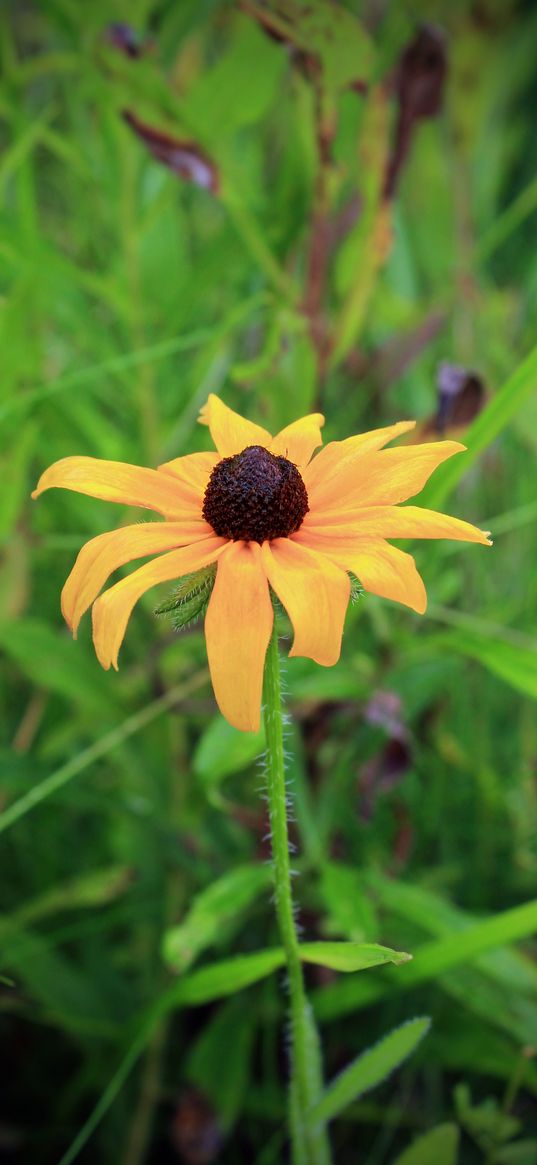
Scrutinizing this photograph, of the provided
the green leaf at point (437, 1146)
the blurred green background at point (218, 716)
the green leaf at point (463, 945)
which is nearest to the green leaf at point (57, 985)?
the blurred green background at point (218, 716)

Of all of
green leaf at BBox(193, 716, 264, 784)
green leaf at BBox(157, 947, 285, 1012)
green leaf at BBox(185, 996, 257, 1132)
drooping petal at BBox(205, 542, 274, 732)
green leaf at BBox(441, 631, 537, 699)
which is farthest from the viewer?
green leaf at BBox(185, 996, 257, 1132)

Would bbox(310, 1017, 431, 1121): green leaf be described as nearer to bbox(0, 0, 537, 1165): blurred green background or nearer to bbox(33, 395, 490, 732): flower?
bbox(0, 0, 537, 1165): blurred green background

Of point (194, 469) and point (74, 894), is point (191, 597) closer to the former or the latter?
point (194, 469)

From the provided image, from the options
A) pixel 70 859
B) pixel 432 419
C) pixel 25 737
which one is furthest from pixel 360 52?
pixel 70 859

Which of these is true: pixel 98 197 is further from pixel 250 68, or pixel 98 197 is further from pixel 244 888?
pixel 244 888

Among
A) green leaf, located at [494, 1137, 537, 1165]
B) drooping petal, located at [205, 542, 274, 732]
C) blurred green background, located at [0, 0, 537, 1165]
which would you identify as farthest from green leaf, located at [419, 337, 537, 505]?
green leaf, located at [494, 1137, 537, 1165]

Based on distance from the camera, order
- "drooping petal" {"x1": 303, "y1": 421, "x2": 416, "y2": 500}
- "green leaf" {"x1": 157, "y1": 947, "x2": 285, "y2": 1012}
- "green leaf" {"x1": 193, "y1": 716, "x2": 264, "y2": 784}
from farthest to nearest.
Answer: "green leaf" {"x1": 193, "y1": 716, "x2": 264, "y2": 784} → "green leaf" {"x1": 157, "y1": 947, "x2": 285, "y2": 1012} → "drooping petal" {"x1": 303, "y1": 421, "x2": 416, "y2": 500}

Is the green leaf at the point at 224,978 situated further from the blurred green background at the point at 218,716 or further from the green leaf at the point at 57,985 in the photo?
the green leaf at the point at 57,985
